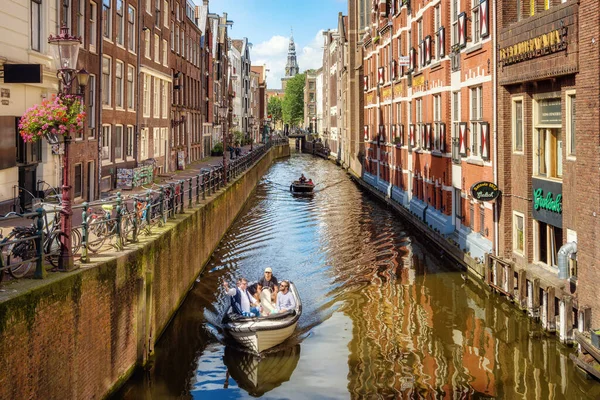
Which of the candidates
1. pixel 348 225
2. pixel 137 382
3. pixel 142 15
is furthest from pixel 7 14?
pixel 348 225

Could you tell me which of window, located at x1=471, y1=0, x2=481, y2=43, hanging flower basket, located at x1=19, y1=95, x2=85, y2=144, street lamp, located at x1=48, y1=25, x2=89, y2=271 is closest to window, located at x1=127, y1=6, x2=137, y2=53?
window, located at x1=471, y1=0, x2=481, y2=43

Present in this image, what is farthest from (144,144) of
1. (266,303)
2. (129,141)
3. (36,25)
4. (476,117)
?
(266,303)

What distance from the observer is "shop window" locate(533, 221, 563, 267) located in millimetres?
17297

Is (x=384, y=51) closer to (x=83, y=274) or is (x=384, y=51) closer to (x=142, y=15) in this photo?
(x=142, y=15)

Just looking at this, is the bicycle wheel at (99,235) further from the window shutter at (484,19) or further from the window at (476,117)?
the window shutter at (484,19)

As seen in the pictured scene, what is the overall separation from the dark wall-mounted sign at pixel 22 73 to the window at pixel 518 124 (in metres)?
13.8

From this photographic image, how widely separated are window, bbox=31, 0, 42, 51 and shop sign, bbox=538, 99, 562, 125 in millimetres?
14995

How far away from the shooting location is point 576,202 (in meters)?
14.8

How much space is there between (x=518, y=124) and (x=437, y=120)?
396 inches

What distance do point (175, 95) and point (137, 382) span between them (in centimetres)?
3635

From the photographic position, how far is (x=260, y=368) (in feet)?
47.8

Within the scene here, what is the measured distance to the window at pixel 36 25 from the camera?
64.3 ft

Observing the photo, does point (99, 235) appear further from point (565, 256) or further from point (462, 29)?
point (462, 29)

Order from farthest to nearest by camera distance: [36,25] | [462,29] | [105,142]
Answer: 1. [105,142]
2. [462,29]
3. [36,25]
